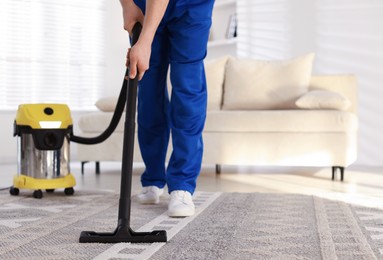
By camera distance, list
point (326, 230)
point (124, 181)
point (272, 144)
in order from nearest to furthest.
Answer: point (124, 181), point (326, 230), point (272, 144)

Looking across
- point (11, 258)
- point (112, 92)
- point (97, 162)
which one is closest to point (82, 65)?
point (112, 92)

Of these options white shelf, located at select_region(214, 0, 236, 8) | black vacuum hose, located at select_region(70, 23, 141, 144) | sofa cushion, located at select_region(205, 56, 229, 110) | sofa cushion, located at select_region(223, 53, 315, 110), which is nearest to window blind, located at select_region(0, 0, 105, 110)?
white shelf, located at select_region(214, 0, 236, 8)

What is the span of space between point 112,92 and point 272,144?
252cm

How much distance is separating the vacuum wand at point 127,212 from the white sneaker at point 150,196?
756 millimetres

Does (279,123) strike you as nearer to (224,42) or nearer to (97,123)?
(97,123)

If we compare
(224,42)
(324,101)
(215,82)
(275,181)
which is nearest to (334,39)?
(224,42)

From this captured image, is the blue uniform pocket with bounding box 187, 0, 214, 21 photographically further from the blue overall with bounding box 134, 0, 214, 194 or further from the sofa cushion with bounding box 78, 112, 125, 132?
the sofa cushion with bounding box 78, 112, 125, 132

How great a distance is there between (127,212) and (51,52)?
4174 millimetres

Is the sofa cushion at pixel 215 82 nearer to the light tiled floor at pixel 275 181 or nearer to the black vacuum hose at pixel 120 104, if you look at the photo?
the light tiled floor at pixel 275 181

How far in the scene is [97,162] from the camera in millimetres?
4262

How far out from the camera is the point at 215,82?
4.53 m

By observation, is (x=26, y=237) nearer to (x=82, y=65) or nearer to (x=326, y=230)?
(x=326, y=230)

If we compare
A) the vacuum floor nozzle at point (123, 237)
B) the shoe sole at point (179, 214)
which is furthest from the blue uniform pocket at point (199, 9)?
the vacuum floor nozzle at point (123, 237)

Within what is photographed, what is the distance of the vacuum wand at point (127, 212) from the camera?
166 centimetres
